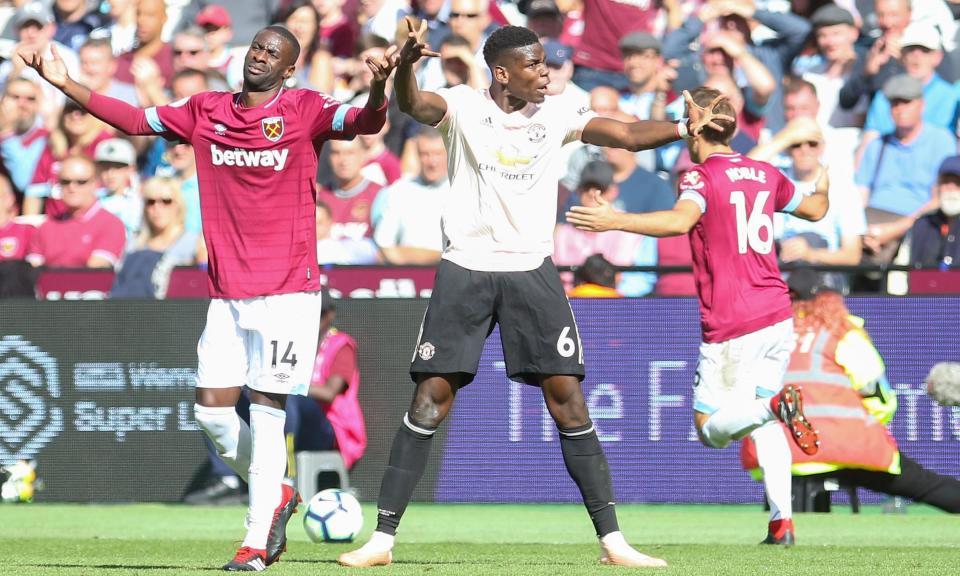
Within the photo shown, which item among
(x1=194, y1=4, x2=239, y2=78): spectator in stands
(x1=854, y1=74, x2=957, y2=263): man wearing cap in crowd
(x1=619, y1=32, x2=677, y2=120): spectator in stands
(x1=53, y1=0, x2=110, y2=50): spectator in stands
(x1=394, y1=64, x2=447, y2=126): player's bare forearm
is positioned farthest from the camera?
(x1=53, y1=0, x2=110, y2=50): spectator in stands

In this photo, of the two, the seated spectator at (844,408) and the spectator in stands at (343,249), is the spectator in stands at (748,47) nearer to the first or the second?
the spectator in stands at (343,249)

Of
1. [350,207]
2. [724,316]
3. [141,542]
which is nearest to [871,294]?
[724,316]

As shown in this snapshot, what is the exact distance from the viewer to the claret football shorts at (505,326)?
280 inches

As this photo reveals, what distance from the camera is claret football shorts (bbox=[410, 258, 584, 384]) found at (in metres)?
7.11

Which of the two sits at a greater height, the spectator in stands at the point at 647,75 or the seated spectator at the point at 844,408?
the spectator in stands at the point at 647,75

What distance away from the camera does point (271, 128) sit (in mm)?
7172

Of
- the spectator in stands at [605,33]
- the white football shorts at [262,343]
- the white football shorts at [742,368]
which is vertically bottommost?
the white football shorts at [742,368]

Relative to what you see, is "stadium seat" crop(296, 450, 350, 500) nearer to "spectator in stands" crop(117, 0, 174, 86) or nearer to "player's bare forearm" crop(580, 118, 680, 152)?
"player's bare forearm" crop(580, 118, 680, 152)

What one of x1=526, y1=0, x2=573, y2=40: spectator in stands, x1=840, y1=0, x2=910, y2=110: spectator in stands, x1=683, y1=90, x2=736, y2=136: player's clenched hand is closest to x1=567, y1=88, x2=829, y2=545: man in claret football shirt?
x1=683, y1=90, x2=736, y2=136: player's clenched hand

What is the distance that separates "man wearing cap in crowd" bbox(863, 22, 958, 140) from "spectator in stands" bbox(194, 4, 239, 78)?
625 centimetres

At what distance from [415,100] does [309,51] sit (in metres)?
8.72

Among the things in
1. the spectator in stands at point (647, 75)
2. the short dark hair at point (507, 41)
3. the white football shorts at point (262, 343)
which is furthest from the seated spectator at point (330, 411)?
the short dark hair at point (507, 41)

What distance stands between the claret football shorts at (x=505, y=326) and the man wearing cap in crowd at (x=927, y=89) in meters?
7.55

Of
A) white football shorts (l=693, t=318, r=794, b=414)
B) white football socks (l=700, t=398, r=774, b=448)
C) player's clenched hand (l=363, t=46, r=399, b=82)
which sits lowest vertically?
white football socks (l=700, t=398, r=774, b=448)
